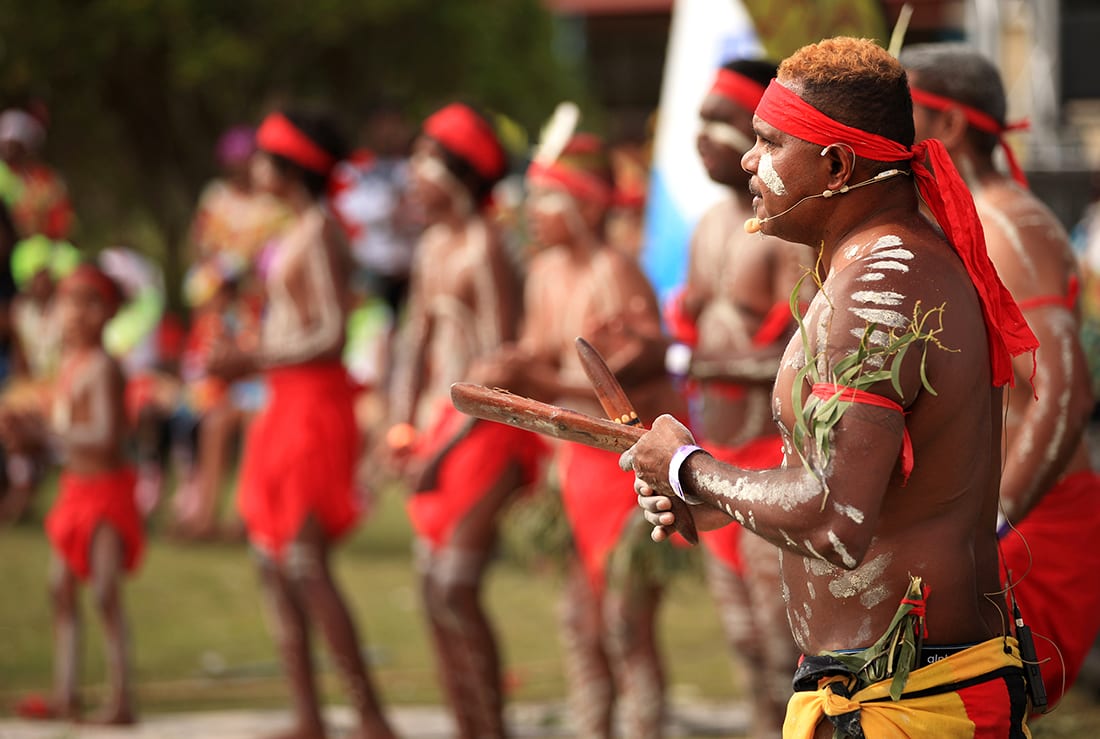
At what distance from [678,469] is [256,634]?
19.8 feet

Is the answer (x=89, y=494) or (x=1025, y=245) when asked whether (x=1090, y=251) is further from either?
(x=1025, y=245)

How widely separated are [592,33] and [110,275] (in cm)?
2461

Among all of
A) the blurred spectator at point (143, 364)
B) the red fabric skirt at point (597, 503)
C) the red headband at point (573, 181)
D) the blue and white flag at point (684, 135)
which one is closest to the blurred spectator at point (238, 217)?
→ the blurred spectator at point (143, 364)

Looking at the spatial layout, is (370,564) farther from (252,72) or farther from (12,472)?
(252,72)

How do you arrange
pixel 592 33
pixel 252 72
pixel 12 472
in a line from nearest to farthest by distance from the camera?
pixel 12 472, pixel 252 72, pixel 592 33

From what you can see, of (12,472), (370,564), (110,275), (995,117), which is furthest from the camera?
(12,472)

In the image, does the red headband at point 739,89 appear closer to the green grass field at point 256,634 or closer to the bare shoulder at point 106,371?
the green grass field at point 256,634

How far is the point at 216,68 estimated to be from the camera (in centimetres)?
1474

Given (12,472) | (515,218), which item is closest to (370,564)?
(515,218)

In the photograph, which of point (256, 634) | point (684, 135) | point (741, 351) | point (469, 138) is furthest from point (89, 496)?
point (684, 135)

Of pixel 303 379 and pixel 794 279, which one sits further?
pixel 303 379

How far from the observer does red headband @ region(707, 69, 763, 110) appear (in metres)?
4.78

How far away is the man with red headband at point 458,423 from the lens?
19.2ft

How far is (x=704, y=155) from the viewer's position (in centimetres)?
479
